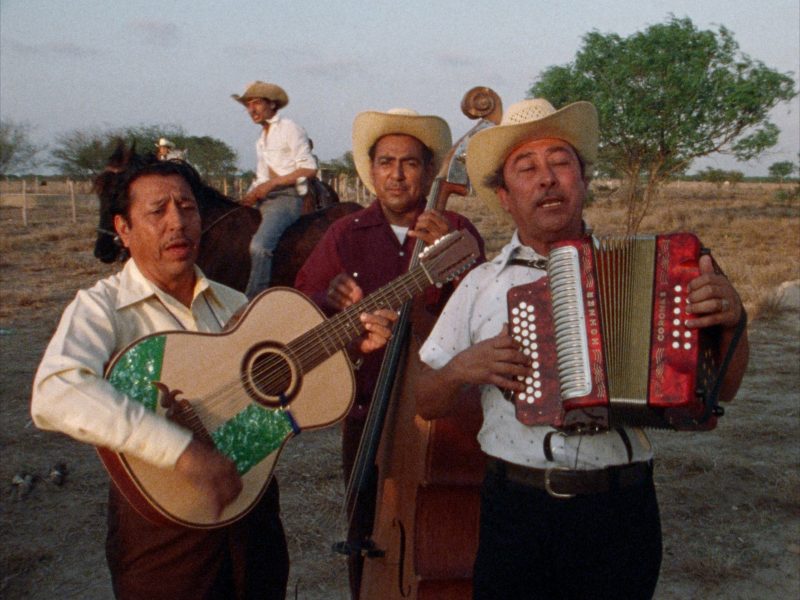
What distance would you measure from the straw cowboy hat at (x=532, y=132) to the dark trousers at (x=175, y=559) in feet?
4.90

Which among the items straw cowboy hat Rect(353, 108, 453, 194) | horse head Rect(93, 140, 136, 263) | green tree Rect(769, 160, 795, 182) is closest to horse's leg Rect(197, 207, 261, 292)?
straw cowboy hat Rect(353, 108, 453, 194)

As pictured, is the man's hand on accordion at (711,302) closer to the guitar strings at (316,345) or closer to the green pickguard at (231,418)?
the guitar strings at (316,345)

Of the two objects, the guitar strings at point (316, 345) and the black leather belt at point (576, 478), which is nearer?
the black leather belt at point (576, 478)

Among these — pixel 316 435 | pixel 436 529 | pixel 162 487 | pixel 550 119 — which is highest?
pixel 550 119

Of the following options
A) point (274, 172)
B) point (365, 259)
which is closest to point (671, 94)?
point (274, 172)

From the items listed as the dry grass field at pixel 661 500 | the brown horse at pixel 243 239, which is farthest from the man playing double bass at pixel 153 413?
the brown horse at pixel 243 239

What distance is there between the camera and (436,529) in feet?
9.31

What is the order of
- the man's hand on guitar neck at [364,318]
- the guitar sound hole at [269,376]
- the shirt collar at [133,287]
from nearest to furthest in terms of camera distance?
the shirt collar at [133,287], the guitar sound hole at [269,376], the man's hand on guitar neck at [364,318]

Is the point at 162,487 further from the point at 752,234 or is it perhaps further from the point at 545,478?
the point at 752,234

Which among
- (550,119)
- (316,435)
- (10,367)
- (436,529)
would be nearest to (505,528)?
(436,529)

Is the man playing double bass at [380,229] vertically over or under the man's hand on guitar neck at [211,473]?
over

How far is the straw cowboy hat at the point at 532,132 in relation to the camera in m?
2.55

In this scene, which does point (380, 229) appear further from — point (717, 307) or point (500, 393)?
point (717, 307)

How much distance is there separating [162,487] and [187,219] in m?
0.86
